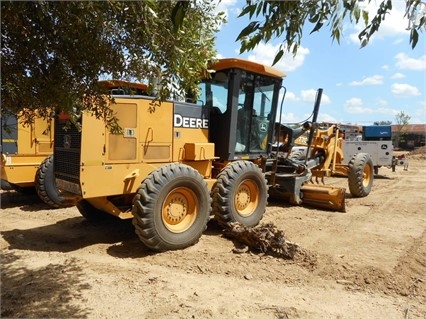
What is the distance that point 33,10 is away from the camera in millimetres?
1946

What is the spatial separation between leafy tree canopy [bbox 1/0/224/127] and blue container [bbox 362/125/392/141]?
1500 cm

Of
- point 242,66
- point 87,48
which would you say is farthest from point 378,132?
point 87,48

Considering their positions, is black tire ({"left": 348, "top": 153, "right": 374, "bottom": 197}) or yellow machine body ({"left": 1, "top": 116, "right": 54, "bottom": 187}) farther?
black tire ({"left": 348, "top": 153, "right": 374, "bottom": 197})

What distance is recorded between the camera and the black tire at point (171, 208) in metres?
4.65

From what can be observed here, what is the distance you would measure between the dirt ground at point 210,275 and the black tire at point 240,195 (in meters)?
0.42

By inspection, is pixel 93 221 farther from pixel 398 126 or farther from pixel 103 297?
pixel 398 126

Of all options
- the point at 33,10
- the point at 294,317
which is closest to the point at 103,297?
the point at 294,317

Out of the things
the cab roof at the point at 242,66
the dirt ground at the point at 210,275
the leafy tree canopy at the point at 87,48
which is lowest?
the dirt ground at the point at 210,275

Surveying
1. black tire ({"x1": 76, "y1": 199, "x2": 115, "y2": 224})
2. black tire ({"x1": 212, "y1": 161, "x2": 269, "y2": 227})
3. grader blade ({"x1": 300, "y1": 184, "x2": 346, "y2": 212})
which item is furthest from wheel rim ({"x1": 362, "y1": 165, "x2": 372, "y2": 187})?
black tire ({"x1": 76, "y1": 199, "x2": 115, "y2": 224})

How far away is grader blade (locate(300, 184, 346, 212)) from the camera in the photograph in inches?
300

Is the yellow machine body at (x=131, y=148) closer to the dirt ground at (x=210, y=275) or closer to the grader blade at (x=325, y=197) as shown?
the dirt ground at (x=210, y=275)

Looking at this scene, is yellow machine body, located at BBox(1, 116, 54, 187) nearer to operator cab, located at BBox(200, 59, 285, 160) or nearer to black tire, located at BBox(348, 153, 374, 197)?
operator cab, located at BBox(200, 59, 285, 160)

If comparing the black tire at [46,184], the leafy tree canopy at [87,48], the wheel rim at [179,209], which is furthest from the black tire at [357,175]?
the leafy tree canopy at [87,48]

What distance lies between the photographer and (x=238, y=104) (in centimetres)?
627
